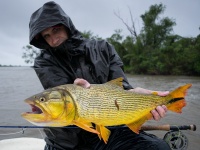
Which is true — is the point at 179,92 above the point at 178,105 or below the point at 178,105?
above

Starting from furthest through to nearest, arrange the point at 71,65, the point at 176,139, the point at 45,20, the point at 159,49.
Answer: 1. the point at 159,49
2. the point at 176,139
3. the point at 71,65
4. the point at 45,20

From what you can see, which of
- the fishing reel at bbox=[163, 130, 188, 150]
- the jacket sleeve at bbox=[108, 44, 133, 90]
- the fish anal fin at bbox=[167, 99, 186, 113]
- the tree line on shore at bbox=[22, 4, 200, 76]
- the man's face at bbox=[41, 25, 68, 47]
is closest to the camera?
the fish anal fin at bbox=[167, 99, 186, 113]

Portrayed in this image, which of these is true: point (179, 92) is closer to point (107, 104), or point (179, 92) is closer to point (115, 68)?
point (107, 104)

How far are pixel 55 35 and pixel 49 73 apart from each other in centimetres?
56

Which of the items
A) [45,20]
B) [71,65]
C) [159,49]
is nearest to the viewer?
[45,20]

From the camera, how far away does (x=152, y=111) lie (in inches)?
108

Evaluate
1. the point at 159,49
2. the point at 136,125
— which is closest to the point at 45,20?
the point at 136,125

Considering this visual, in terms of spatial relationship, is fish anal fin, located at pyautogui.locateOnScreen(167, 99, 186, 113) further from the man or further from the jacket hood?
the jacket hood

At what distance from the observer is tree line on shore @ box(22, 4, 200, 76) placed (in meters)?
37.1

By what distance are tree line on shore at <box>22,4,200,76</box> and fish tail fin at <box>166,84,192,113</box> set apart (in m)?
34.2

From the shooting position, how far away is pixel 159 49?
142 feet

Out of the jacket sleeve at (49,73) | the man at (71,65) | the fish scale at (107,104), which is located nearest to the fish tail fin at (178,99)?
the fish scale at (107,104)

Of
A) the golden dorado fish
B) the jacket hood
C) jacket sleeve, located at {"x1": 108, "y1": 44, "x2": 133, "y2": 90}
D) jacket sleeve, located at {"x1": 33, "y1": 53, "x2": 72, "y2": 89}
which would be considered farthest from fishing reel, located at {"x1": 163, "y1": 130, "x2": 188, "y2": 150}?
the jacket hood

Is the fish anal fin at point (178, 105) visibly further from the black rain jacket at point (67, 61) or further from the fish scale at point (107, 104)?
the black rain jacket at point (67, 61)
